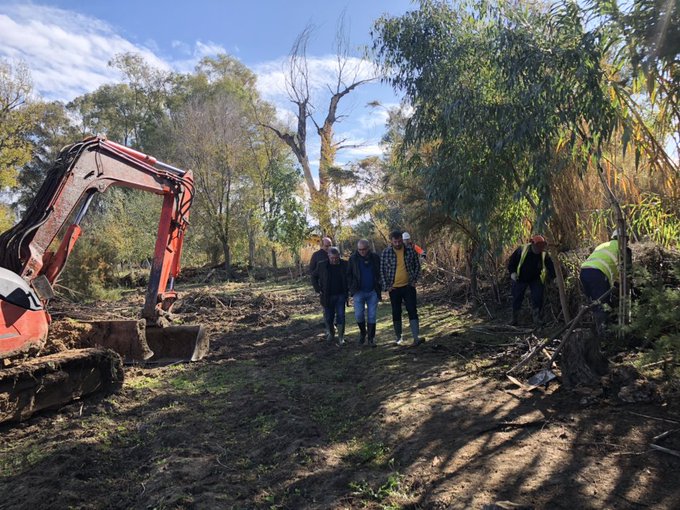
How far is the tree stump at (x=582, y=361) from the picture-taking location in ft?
15.4

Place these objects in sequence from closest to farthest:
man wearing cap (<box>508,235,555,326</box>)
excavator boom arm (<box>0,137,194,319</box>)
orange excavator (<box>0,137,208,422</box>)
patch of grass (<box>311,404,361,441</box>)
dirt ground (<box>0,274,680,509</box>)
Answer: dirt ground (<box>0,274,680,509</box>) → patch of grass (<box>311,404,361,441</box>) → orange excavator (<box>0,137,208,422</box>) → excavator boom arm (<box>0,137,194,319</box>) → man wearing cap (<box>508,235,555,326</box>)

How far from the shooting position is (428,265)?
1373 centimetres

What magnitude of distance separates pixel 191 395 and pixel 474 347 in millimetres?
4004

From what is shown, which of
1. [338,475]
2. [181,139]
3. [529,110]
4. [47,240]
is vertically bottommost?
[338,475]

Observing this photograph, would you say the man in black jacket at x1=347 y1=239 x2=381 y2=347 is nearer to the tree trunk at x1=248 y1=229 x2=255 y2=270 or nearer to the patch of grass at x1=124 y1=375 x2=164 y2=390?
the patch of grass at x1=124 y1=375 x2=164 y2=390

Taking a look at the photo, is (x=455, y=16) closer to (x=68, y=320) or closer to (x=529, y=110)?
(x=529, y=110)

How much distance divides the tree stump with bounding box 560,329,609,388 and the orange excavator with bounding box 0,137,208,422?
16.5 ft

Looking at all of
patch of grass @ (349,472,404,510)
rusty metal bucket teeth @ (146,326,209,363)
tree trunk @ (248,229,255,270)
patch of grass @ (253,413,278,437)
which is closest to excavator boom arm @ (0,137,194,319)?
rusty metal bucket teeth @ (146,326,209,363)

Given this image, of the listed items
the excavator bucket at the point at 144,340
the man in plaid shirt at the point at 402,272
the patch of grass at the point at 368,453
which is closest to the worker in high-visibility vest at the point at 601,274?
the man in plaid shirt at the point at 402,272

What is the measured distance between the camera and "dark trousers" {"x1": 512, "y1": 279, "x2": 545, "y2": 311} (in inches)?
314

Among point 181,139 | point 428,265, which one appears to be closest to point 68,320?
point 428,265

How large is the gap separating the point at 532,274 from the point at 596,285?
226cm

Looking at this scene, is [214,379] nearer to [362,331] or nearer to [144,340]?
[144,340]

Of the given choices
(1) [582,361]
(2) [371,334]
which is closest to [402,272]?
(2) [371,334]
